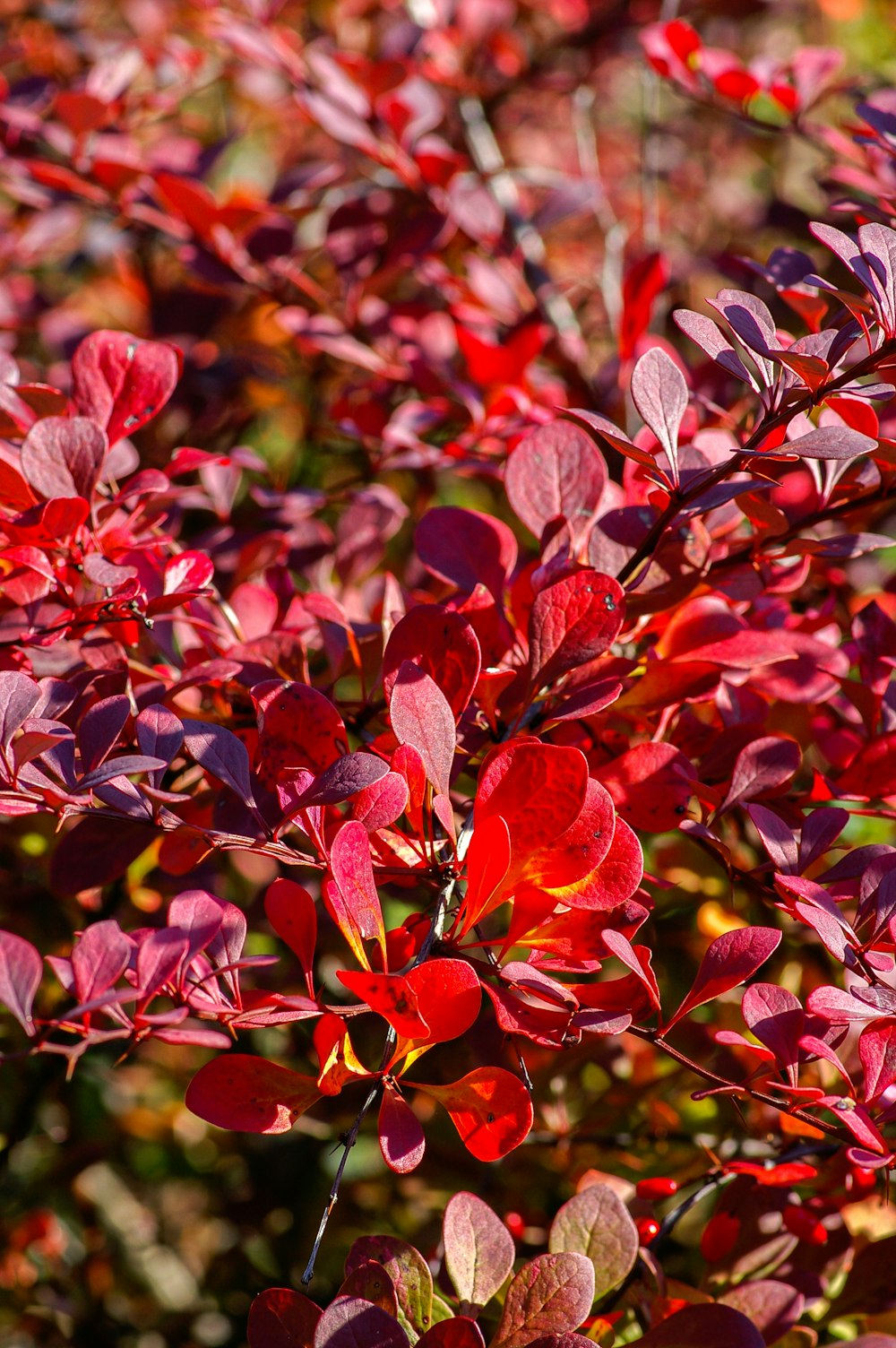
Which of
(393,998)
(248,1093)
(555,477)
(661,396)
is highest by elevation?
(661,396)

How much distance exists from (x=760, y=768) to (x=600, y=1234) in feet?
1.06

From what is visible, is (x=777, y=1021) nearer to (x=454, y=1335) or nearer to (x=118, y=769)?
(x=454, y=1335)

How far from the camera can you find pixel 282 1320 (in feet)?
2.12

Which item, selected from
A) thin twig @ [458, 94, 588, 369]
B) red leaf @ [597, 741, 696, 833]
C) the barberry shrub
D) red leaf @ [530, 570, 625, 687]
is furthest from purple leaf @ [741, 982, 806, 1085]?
thin twig @ [458, 94, 588, 369]

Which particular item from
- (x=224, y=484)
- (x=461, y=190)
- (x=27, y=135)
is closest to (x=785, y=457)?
(x=224, y=484)

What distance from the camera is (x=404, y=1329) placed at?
624mm

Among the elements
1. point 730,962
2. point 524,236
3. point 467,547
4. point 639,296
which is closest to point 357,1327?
point 730,962

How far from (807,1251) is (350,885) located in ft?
1.86

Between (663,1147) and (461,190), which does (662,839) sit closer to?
(663,1147)

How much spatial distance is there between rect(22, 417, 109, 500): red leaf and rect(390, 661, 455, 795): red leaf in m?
0.27

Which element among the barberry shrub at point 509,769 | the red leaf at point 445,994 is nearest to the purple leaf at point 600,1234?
the barberry shrub at point 509,769

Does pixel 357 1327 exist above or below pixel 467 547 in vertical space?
below

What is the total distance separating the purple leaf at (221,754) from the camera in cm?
64

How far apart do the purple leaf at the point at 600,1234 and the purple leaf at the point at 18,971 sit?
379 mm
